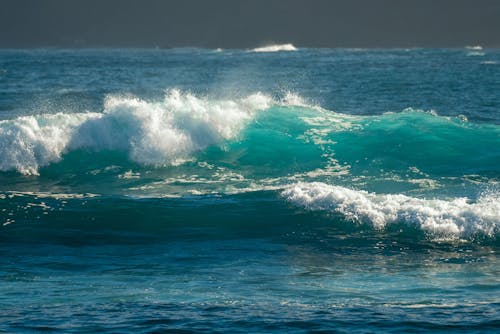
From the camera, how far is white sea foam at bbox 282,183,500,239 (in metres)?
11.6

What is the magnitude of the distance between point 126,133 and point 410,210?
28.9 ft

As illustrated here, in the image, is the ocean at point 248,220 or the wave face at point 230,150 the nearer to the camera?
the ocean at point 248,220

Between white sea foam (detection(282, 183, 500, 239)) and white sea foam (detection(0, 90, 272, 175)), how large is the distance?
5.69 metres

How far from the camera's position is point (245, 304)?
8.39m

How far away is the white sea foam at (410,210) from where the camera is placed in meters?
11.6

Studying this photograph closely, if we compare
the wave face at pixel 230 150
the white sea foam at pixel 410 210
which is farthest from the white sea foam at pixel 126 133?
the white sea foam at pixel 410 210

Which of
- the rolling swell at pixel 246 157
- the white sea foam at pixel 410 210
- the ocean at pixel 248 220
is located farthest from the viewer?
the rolling swell at pixel 246 157

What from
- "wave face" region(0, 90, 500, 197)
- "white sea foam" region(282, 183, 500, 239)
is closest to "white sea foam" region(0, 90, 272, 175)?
"wave face" region(0, 90, 500, 197)

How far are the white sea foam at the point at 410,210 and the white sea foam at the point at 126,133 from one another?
569 cm

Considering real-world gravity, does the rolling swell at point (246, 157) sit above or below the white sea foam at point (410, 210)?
above

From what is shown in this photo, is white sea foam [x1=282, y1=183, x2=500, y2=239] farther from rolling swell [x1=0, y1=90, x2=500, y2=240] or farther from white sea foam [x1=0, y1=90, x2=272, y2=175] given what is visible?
white sea foam [x1=0, y1=90, x2=272, y2=175]

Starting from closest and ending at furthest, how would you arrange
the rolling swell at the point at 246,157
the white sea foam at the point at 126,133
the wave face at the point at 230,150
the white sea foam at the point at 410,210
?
the white sea foam at the point at 410,210 → the rolling swell at the point at 246,157 → the wave face at the point at 230,150 → the white sea foam at the point at 126,133

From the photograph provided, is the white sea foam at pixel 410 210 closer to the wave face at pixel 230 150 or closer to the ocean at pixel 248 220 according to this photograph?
the ocean at pixel 248 220

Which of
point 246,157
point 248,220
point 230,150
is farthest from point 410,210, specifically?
point 230,150
